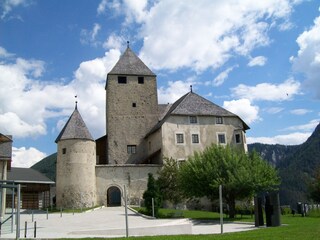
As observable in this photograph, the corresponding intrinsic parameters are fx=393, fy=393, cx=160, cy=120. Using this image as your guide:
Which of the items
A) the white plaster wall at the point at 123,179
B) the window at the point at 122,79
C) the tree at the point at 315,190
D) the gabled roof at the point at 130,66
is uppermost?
the gabled roof at the point at 130,66

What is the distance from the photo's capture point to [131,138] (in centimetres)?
5369

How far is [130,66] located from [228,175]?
28.8 m

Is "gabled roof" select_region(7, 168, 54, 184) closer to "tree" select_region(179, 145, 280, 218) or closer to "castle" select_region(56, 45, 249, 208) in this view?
"castle" select_region(56, 45, 249, 208)

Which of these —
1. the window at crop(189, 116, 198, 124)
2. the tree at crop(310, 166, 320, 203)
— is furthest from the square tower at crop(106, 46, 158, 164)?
the tree at crop(310, 166, 320, 203)

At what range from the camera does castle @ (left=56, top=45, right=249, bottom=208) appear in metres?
44.9

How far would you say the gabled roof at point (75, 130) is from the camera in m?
45.7

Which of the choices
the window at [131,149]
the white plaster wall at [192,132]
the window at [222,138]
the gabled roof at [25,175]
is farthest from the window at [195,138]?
the gabled roof at [25,175]

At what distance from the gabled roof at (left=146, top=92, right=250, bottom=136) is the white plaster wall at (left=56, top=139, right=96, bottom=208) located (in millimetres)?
10165

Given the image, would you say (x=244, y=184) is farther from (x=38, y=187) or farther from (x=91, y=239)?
(x=38, y=187)

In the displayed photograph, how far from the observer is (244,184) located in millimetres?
32812

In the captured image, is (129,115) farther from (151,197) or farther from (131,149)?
(151,197)

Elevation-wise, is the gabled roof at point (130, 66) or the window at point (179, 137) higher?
the gabled roof at point (130, 66)

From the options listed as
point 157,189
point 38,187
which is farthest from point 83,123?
point 157,189

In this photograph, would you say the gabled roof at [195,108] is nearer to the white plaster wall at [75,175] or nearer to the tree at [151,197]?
the white plaster wall at [75,175]
